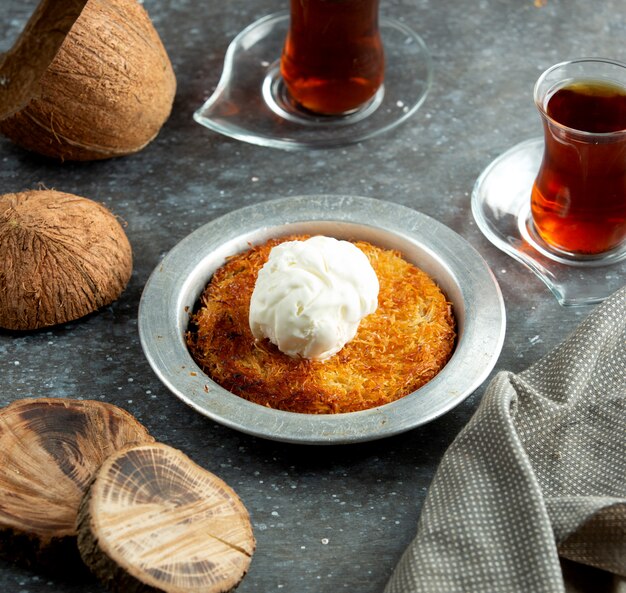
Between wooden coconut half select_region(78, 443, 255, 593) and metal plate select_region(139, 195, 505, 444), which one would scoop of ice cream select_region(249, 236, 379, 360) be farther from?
wooden coconut half select_region(78, 443, 255, 593)

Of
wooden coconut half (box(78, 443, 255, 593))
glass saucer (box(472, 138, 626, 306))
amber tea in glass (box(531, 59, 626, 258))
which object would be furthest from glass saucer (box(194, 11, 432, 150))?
wooden coconut half (box(78, 443, 255, 593))

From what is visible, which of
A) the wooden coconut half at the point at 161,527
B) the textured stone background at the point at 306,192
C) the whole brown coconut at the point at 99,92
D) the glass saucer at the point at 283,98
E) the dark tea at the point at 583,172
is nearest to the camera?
the wooden coconut half at the point at 161,527

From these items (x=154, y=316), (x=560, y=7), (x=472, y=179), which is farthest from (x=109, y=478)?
Result: (x=560, y=7)

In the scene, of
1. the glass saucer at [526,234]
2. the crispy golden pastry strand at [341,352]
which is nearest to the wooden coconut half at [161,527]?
the crispy golden pastry strand at [341,352]

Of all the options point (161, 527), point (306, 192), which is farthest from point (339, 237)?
point (161, 527)

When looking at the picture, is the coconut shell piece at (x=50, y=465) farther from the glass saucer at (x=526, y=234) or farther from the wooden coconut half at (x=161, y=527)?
the glass saucer at (x=526, y=234)

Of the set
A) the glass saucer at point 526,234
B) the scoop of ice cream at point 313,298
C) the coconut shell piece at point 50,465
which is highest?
the scoop of ice cream at point 313,298
